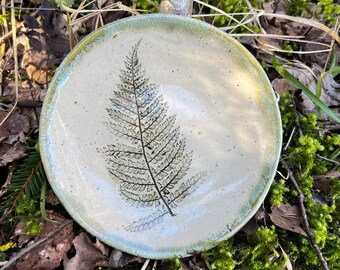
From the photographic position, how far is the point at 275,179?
56.9 inches

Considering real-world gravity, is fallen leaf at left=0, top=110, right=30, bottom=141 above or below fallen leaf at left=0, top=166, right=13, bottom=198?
above

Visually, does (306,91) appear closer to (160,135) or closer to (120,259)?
(160,135)

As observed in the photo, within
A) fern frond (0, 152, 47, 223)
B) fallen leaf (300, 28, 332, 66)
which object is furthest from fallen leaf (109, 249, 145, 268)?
fallen leaf (300, 28, 332, 66)

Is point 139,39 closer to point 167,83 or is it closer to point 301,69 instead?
point 167,83

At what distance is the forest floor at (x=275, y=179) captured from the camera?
1.31 meters

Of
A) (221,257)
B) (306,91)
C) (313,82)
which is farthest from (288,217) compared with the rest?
(313,82)

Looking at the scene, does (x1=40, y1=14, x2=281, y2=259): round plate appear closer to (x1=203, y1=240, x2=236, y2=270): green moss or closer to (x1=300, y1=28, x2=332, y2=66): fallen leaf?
(x1=203, y1=240, x2=236, y2=270): green moss

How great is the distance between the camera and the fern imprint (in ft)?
4.27

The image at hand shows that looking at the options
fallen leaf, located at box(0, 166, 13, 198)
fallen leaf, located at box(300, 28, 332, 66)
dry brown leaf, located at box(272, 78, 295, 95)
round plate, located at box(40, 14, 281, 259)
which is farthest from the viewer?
fallen leaf, located at box(300, 28, 332, 66)

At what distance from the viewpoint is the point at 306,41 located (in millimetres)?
1561

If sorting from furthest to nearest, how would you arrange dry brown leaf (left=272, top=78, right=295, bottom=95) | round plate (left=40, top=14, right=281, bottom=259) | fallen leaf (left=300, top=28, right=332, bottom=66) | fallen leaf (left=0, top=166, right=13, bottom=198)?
1. fallen leaf (left=300, top=28, right=332, bottom=66)
2. dry brown leaf (left=272, top=78, right=295, bottom=95)
3. fallen leaf (left=0, top=166, right=13, bottom=198)
4. round plate (left=40, top=14, right=281, bottom=259)

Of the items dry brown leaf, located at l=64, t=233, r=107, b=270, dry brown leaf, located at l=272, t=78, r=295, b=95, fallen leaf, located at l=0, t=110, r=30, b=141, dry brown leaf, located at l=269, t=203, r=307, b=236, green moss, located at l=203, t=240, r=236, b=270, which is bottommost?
dry brown leaf, located at l=64, t=233, r=107, b=270

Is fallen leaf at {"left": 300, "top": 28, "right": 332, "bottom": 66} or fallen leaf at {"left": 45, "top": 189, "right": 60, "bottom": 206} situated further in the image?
fallen leaf at {"left": 300, "top": 28, "right": 332, "bottom": 66}

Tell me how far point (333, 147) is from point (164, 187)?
0.65 m
